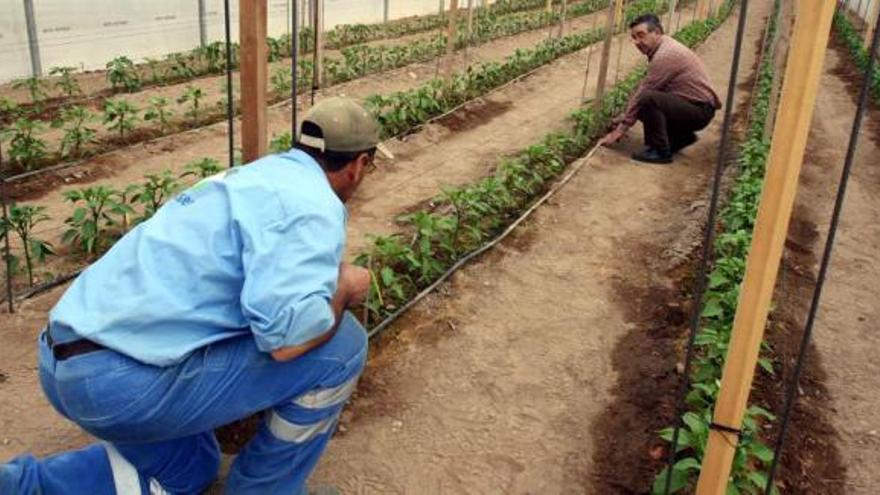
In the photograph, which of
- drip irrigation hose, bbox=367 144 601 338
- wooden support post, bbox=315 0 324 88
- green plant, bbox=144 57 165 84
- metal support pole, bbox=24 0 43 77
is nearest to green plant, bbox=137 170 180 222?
drip irrigation hose, bbox=367 144 601 338

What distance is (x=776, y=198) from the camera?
2.02 meters

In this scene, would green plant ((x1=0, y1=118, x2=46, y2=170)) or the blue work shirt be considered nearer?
the blue work shirt

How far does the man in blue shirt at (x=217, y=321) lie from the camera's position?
200cm

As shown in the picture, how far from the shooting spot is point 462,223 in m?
5.29

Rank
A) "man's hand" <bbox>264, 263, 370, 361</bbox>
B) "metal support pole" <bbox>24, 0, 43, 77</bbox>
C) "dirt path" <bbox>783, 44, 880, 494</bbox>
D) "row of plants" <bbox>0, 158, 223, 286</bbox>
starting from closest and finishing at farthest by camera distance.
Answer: "man's hand" <bbox>264, 263, 370, 361</bbox>
"dirt path" <bbox>783, 44, 880, 494</bbox>
"row of plants" <bbox>0, 158, 223, 286</bbox>
"metal support pole" <bbox>24, 0, 43, 77</bbox>

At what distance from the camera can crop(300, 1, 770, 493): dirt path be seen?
3.02m

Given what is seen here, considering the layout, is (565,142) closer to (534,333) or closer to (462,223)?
(462,223)

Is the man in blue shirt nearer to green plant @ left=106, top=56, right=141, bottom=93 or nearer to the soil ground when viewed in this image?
the soil ground

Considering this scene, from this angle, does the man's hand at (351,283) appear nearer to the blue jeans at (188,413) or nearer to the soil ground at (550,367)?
the blue jeans at (188,413)

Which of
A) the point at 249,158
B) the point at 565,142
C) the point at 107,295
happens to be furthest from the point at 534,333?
the point at 565,142

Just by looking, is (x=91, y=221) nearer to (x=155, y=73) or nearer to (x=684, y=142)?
(x=684, y=142)

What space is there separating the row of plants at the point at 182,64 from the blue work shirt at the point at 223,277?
20.5 ft

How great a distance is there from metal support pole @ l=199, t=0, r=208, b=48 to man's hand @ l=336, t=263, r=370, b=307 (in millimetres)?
10172

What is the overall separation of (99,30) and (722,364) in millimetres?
9301
